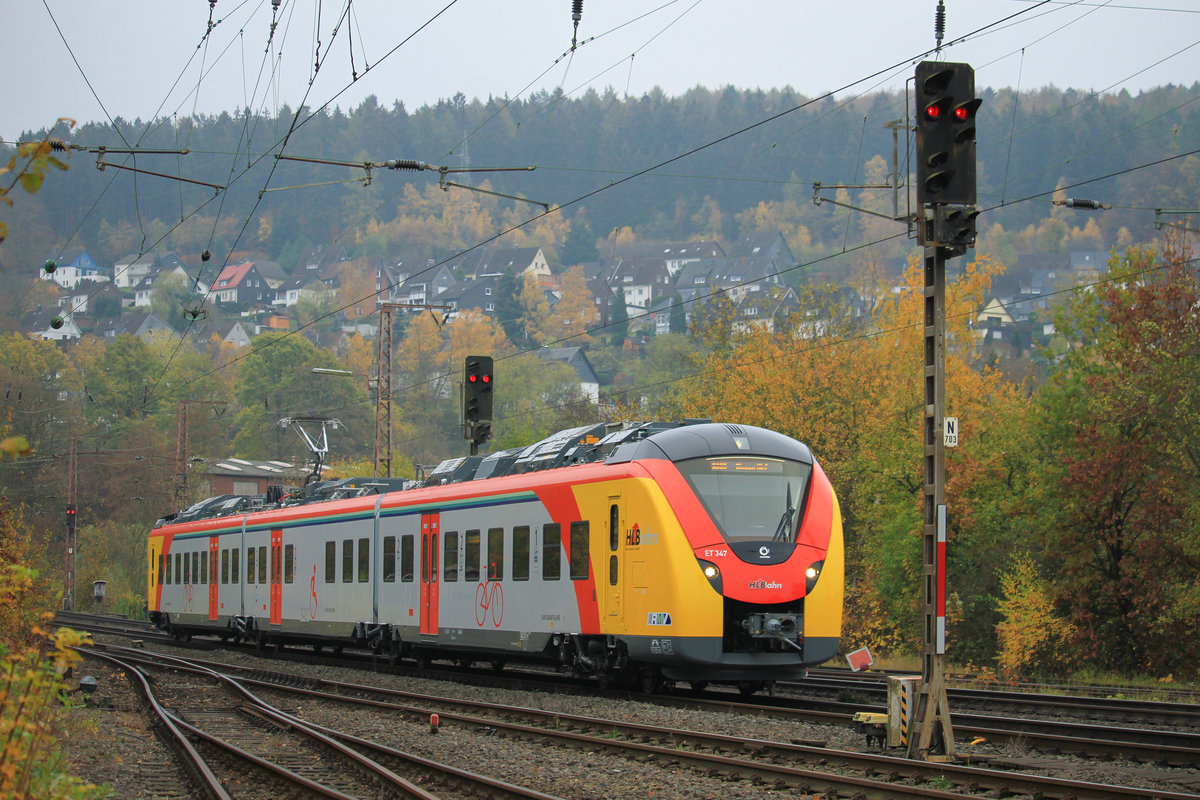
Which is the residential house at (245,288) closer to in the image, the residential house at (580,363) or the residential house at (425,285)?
the residential house at (425,285)

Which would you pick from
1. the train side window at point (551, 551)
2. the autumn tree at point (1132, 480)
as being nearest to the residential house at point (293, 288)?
the autumn tree at point (1132, 480)

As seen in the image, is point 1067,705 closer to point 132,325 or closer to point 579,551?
point 579,551

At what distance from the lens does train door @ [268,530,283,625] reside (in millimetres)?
29062

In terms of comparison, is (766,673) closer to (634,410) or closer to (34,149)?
(34,149)

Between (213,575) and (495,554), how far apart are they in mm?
17192

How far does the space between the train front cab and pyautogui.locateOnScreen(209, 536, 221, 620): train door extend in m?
20.1

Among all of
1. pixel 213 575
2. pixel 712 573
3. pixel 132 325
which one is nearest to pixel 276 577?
pixel 213 575

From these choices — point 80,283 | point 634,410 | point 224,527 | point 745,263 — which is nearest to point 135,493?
point 634,410

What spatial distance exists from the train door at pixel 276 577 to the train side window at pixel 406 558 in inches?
283

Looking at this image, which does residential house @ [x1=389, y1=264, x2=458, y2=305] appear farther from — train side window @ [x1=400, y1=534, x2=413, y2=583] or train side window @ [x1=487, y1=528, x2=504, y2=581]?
train side window @ [x1=487, y1=528, x2=504, y2=581]

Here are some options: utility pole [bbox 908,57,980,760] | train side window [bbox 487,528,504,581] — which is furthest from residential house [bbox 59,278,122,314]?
utility pole [bbox 908,57,980,760]

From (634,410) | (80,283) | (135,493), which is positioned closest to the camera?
(634,410)

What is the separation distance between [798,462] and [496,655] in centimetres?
650

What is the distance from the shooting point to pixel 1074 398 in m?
30.6
